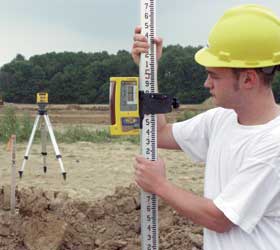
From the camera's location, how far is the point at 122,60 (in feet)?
137

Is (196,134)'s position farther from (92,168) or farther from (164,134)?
(92,168)

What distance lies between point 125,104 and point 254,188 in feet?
2.14

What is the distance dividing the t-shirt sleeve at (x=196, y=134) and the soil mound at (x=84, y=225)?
233cm

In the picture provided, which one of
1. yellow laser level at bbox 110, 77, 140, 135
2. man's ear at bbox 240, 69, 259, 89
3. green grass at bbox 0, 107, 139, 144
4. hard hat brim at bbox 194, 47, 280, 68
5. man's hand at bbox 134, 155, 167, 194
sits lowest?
green grass at bbox 0, 107, 139, 144

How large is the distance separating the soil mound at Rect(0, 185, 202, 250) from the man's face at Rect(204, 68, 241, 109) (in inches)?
111

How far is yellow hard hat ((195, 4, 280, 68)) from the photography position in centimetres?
193

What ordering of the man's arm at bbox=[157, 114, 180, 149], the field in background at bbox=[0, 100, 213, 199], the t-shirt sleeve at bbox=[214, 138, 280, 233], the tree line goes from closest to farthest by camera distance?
the t-shirt sleeve at bbox=[214, 138, 280, 233], the man's arm at bbox=[157, 114, 180, 149], the field in background at bbox=[0, 100, 213, 199], the tree line

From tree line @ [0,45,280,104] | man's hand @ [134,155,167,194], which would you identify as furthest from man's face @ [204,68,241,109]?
tree line @ [0,45,280,104]

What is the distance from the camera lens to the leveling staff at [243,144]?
74.0 inches

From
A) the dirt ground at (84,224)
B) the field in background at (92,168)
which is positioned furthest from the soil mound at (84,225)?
the field in background at (92,168)

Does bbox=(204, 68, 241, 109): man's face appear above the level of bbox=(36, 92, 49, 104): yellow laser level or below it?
above

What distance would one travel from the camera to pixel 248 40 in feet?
6.33

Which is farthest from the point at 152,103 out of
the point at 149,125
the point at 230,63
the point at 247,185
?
the point at 247,185

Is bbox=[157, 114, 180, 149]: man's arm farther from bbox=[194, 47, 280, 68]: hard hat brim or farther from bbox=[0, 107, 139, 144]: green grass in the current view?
bbox=[0, 107, 139, 144]: green grass
